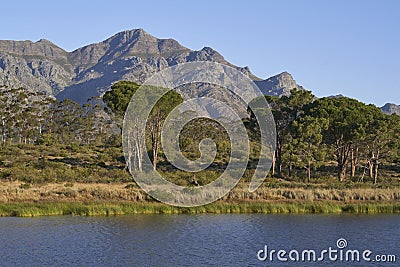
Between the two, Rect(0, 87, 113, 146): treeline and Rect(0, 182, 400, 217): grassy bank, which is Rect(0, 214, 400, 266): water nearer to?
Rect(0, 182, 400, 217): grassy bank

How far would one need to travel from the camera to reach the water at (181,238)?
2564 centimetres

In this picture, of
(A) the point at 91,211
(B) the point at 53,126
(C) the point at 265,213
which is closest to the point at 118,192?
(A) the point at 91,211

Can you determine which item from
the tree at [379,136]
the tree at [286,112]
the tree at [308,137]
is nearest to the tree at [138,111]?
the tree at [286,112]

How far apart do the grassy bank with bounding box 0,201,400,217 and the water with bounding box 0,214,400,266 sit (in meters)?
1.70

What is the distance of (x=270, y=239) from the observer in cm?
3095

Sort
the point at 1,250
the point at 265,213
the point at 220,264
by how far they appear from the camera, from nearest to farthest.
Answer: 1. the point at 220,264
2. the point at 1,250
3. the point at 265,213

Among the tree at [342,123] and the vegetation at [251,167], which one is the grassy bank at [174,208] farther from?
the tree at [342,123]

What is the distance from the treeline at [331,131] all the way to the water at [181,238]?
919 inches

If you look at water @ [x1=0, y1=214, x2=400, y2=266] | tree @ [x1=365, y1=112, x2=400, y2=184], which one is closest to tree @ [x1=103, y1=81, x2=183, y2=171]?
tree @ [x1=365, y1=112, x2=400, y2=184]

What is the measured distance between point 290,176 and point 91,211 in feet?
108

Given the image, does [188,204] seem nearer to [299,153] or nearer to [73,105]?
[299,153]

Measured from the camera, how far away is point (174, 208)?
136ft

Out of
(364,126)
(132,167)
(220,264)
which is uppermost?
(364,126)

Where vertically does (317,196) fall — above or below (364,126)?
below
